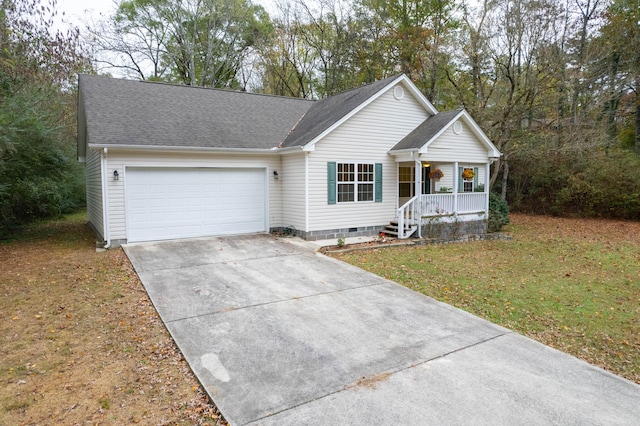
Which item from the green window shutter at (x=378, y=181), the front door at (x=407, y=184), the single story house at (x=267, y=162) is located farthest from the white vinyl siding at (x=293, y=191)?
the front door at (x=407, y=184)

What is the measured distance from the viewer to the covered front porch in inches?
471


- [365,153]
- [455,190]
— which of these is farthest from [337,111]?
[455,190]

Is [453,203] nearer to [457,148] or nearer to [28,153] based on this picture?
[457,148]

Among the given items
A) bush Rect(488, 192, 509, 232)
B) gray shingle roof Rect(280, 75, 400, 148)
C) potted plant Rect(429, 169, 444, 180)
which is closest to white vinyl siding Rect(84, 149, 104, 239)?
gray shingle roof Rect(280, 75, 400, 148)

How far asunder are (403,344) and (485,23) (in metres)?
16.3

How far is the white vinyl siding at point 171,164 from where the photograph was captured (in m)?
9.90

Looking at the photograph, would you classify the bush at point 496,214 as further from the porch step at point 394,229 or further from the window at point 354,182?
the window at point 354,182

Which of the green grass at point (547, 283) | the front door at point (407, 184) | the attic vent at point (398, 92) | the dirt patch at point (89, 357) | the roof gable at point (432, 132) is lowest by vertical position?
the green grass at point (547, 283)

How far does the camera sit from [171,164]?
416 inches

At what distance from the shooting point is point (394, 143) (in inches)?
500

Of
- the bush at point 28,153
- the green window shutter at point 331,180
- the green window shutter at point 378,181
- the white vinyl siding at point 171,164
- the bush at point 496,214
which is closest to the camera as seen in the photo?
the bush at point 28,153

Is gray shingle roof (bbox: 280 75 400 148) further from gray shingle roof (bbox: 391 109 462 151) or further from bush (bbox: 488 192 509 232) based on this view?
bush (bbox: 488 192 509 232)

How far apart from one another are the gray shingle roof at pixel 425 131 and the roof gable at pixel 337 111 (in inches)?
30.0

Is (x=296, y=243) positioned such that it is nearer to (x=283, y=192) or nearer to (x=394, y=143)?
(x=283, y=192)
